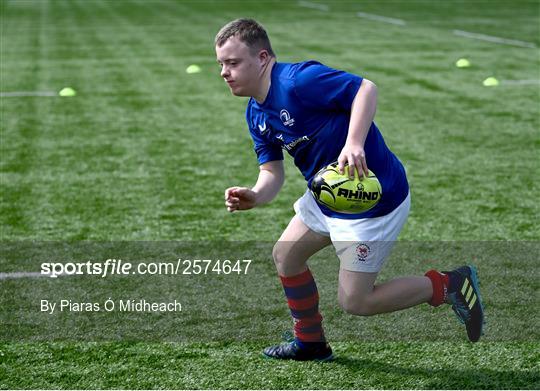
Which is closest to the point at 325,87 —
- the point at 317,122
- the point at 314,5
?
the point at 317,122

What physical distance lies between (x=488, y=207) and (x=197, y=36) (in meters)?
17.2

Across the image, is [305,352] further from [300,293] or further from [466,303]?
[466,303]

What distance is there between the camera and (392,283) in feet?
16.8

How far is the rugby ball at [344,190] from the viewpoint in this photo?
15.1 feet

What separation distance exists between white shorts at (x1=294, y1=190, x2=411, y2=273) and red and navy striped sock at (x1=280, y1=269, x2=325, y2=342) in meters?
0.32

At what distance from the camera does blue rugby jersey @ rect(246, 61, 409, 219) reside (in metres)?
4.75

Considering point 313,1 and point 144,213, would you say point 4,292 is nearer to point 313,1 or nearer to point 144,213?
point 144,213

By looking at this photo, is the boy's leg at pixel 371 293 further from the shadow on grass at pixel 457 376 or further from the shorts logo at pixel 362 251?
the shadow on grass at pixel 457 376

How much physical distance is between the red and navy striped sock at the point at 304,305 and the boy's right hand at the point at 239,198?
0.46 metres

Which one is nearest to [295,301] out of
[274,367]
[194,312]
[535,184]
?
[274,367]

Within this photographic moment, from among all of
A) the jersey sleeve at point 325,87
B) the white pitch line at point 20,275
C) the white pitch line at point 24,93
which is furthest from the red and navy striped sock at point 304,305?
the white pitch line at point 24,93

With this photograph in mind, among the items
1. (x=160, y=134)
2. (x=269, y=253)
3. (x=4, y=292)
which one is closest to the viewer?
(x=4, y=292)

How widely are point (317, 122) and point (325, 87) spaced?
20 centimetres

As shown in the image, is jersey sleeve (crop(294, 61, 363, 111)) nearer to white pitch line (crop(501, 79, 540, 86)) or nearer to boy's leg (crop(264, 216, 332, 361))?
boy's leg (crop(264, 216, 332, 361))
